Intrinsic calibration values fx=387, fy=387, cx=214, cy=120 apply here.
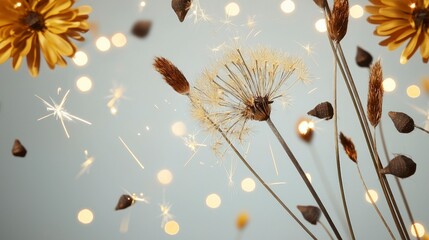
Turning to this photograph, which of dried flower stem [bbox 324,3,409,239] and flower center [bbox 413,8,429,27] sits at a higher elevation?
flower center [bbox 413,8,429,27]

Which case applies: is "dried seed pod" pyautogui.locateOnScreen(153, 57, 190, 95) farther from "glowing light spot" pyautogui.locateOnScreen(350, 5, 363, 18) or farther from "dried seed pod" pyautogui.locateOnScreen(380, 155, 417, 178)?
"glowing light spot" pyautogui.locateOnScreen(350, 5, 363, 18)

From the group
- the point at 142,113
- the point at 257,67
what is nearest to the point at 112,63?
the point at 142,113

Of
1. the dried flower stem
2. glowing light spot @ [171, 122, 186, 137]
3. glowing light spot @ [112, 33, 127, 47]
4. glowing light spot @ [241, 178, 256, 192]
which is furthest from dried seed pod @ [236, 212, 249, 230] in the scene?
glowing light spot @ [112, 33, 127, 47]

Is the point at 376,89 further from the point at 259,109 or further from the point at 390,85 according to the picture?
the point at 390,85

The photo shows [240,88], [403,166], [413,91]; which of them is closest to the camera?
[403,166]

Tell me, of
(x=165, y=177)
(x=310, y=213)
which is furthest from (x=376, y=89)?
(x=165, y=177)

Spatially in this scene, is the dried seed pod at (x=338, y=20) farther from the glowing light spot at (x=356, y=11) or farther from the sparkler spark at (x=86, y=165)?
the sparkler spark at (x=86, y=165)

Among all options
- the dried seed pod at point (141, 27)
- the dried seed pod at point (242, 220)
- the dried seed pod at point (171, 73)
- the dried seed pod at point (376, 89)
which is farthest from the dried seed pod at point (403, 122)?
the dried seed pod at point (141, 27)
